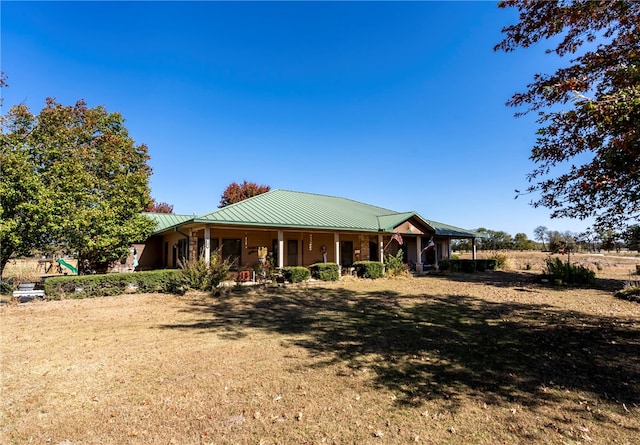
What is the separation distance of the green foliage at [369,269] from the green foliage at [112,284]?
982cm

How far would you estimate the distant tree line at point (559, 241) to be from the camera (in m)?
6.65

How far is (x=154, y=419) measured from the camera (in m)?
3.84

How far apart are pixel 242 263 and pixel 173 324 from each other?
9826 millimetres

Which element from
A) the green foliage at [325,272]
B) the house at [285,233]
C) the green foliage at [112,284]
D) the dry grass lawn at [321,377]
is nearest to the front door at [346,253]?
the house at [285,233]

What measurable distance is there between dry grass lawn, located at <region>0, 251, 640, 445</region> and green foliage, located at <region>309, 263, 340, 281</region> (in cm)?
748

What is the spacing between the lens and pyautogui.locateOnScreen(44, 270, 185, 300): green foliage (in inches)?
465

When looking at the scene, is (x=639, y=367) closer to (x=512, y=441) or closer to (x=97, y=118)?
(x=512, y=441)

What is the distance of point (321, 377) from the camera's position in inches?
198

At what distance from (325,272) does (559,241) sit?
11523 millimetres

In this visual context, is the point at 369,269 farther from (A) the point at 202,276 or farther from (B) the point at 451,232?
(B) the point at 451,232

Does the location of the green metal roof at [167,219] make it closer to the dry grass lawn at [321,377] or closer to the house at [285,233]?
the house at [285,233]

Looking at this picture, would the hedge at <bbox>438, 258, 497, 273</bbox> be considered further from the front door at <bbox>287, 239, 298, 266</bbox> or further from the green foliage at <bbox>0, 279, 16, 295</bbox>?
the green foliage at <bbox>0, 279, 16, 295</bbox>

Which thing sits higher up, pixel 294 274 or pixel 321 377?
pixel 294 274

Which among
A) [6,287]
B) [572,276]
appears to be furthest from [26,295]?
[572,276]
